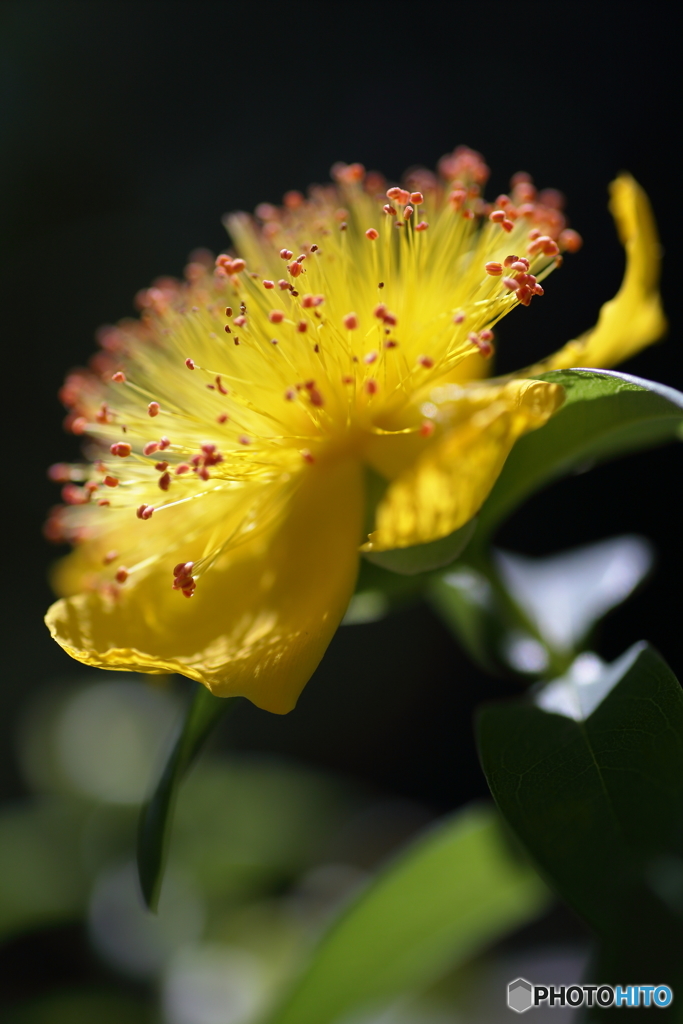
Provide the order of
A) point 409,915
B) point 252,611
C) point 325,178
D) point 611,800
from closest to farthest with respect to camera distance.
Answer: point 611,800, point 252,611, point 409,915, point 325,178

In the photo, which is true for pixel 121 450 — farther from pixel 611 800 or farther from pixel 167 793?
pixel 611 800

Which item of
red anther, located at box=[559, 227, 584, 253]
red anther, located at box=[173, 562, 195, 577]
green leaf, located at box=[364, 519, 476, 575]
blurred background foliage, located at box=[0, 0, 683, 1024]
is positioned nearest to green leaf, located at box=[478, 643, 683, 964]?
green leaf, located at box=[364, 519, 476, 575]

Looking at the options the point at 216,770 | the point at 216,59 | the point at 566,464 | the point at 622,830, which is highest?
the point at 216,59

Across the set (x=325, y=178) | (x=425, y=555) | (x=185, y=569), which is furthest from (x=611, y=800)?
(x=325, y=178)

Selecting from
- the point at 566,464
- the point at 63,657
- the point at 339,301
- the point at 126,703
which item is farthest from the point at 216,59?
the point at 566,464

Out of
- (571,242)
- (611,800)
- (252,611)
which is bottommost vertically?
(611,800)

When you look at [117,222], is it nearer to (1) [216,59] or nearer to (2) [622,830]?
(1) [216,59]
